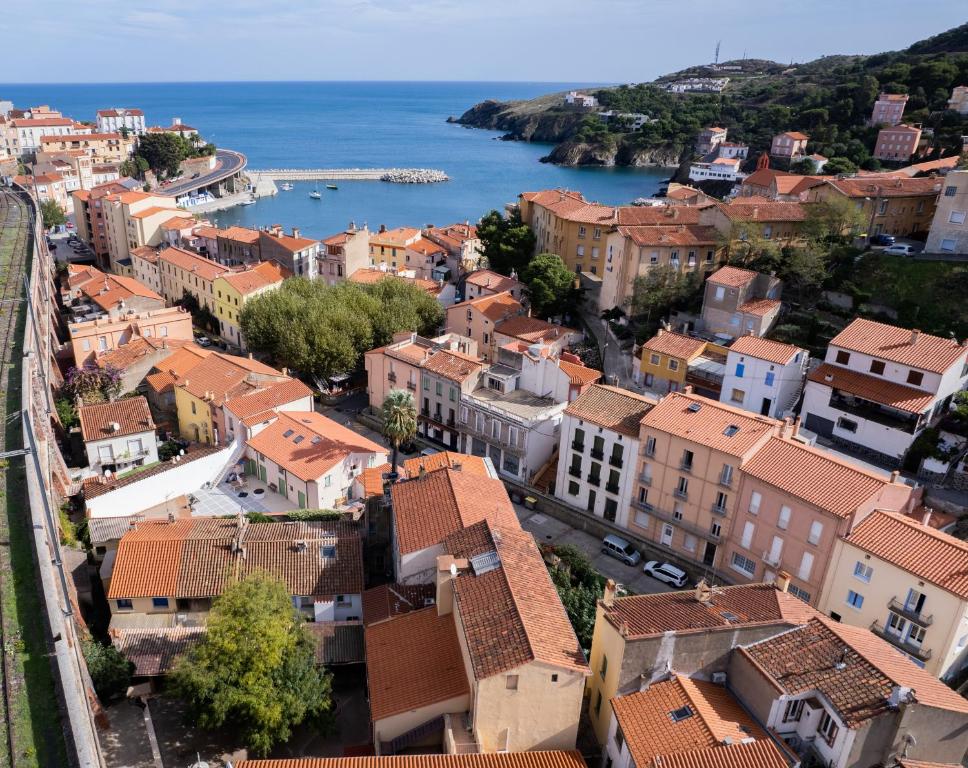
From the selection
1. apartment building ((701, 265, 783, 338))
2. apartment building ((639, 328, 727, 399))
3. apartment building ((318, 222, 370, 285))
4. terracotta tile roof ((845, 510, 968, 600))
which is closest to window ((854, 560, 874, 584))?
terracotta tile roof ((845, 510, 968, 600))

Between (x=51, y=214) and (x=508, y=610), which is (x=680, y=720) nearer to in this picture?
(x=508, y=610)

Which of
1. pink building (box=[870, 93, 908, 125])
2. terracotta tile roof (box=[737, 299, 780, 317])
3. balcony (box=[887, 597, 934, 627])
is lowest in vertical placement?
balcony (box=[887, 597, 934, 627])

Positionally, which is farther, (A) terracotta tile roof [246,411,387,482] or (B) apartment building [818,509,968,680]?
(A) terracotta tile roof [246,411,387,482]

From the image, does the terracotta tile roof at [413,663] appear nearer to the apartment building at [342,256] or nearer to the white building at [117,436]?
the white building at [117,436]

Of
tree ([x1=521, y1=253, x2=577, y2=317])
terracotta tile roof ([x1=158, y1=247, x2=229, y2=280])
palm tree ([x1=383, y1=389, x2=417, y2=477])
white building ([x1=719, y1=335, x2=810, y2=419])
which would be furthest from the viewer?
terracotta tile roof ([x1=158, y1=247, x2=229, y2=280])

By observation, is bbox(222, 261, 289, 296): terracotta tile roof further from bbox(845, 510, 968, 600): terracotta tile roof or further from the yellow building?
bbox(845, 510, 968, 600): terracotta tile roof

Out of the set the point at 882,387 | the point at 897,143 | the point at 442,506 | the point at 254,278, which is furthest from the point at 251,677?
the point at 897,143

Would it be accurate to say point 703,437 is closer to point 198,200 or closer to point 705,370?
point 705,370
